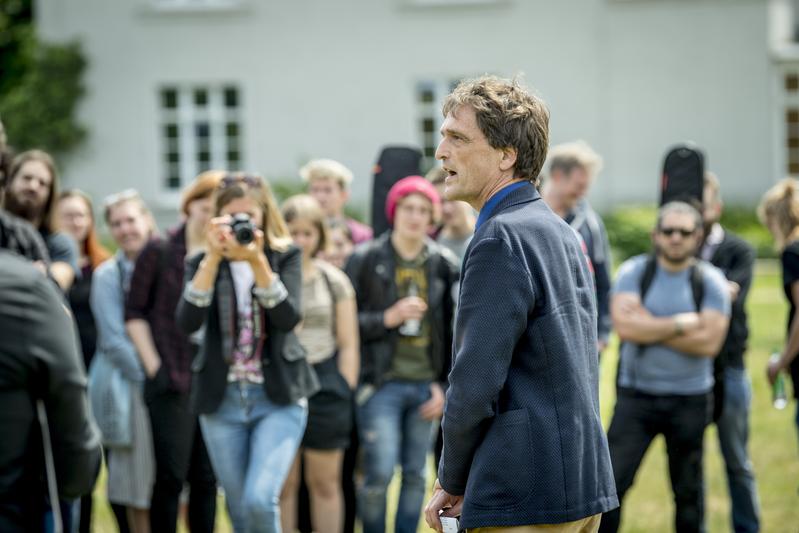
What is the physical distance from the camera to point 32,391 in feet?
11.0

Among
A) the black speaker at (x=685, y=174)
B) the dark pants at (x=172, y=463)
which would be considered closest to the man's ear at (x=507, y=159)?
the dark pants at (x=172, y=463)

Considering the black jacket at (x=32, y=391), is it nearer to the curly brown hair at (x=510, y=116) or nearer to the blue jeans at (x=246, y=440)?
the curly brown hair at (x=510, y=116)

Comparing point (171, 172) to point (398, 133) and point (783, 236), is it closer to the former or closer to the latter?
point (398, 133)

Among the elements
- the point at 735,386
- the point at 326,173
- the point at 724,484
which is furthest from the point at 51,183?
the point at 724,484

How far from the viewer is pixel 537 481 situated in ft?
11.6

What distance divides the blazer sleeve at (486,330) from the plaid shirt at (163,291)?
3199 millimetres

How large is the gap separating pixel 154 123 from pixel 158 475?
20.6 metres

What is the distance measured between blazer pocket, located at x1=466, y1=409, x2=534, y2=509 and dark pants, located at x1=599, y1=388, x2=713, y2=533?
2.96 m

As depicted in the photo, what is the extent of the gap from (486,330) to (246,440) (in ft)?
8.19

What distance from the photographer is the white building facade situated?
25.5 metres

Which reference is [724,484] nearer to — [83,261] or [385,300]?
[385,300]

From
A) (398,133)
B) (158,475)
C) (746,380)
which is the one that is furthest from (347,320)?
(398,133)

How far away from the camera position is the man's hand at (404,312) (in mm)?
6637

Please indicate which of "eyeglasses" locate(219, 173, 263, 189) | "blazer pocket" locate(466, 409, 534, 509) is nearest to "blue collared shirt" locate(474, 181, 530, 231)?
"blazer pocket" locate(466, 409, 534, 509)
